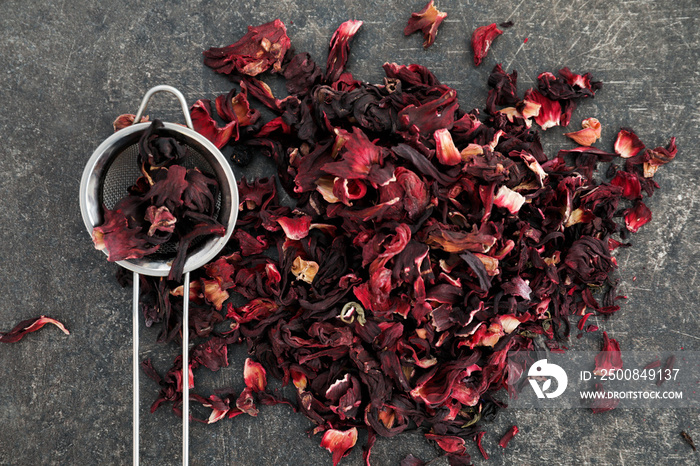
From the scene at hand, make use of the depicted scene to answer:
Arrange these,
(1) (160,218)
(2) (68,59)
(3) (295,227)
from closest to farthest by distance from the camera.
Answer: (1) (160,218), (3) (295,227), (2) (68,59)

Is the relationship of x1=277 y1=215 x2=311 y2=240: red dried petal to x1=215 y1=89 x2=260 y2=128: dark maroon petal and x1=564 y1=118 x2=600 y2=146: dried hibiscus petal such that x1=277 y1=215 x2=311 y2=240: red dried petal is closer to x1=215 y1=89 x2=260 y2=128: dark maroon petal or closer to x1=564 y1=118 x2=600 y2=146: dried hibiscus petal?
x1=215 y1=89 x2=260 y2=128: dark maroon petal

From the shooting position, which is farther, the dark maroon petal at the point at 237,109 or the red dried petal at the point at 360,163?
the dark maroon petal at the point at 237,109

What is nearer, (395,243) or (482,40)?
(395,243)

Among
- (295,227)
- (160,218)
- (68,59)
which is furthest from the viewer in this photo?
(68,59)

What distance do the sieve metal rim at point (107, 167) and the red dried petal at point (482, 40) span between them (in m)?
0.65

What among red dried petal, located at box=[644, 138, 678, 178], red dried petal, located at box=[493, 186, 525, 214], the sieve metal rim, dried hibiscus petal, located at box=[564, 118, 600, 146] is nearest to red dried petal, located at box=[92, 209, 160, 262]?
the sieve metal rim

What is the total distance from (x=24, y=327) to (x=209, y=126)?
0.64 m

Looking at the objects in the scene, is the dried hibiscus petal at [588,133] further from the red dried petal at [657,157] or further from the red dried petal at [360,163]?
the red dried petal at [360,163]

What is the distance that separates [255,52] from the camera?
1030mm

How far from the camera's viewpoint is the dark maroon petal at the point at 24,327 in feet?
3.34

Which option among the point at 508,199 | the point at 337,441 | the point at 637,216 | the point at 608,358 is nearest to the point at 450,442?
the point at 337,441

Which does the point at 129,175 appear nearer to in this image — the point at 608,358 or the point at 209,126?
the point at 209,126

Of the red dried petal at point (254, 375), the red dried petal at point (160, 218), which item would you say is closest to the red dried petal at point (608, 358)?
the red dried petal at point (254, 375)

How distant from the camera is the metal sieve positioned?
0.88 m
